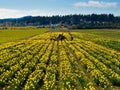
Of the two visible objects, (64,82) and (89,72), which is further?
(89,72)

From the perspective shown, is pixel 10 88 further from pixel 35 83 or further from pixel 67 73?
pixel 67 73

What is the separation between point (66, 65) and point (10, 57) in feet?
23.2

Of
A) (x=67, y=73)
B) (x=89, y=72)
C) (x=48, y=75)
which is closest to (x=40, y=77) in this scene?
(x=48, y=75)

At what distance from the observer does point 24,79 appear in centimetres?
1841

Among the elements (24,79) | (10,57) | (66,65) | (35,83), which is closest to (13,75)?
(24,79)

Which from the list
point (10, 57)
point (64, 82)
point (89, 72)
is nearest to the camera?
point (64, 82)

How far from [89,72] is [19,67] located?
17.3ft

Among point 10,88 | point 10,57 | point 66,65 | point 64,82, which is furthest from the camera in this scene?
point 10,57

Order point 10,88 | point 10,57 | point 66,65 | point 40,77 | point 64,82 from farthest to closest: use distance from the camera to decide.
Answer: point 10,57, point 66,65, point 40,77, point 64,82, point 10,88

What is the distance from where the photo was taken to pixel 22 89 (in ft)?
54.9

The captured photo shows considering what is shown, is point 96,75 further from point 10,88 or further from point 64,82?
point 10,88

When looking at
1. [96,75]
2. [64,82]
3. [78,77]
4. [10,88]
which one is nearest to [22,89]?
[10,88]

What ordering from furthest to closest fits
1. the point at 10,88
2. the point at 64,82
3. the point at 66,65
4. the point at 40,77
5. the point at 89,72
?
the point at 66,65 < the point at 89,72 < the point at 40,77 < the point at 64,82 < the point at 10,88

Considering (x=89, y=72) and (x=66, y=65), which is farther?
(x=66, y=65)
